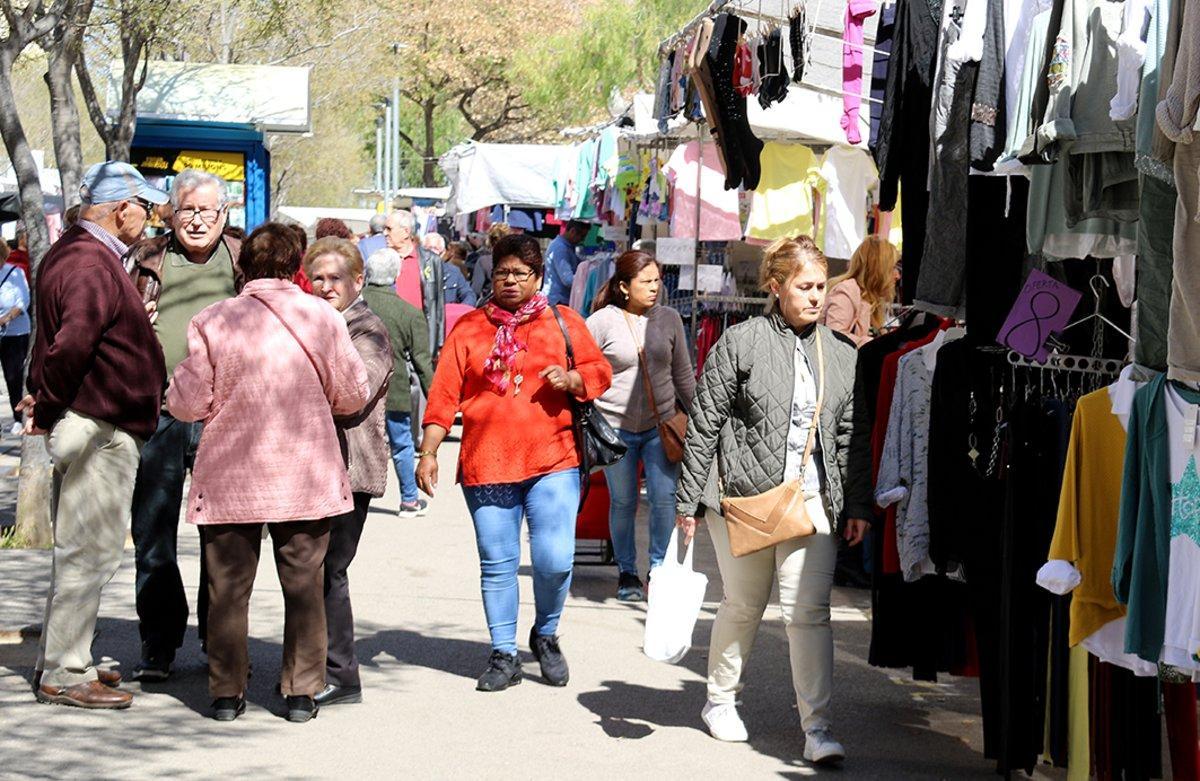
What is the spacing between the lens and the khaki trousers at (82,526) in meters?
7.05

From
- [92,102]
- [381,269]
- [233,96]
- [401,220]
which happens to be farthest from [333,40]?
[381,269]

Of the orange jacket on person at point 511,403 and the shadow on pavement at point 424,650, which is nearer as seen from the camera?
the orange jacket on person at point 511,403

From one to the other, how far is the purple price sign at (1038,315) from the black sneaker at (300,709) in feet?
10.3

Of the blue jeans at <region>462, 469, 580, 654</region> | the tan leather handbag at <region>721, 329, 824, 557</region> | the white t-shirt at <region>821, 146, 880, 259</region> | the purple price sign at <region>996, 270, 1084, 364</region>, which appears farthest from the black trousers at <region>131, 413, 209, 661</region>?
the white t-shirt at <region>821, 146, 880, 259</region>

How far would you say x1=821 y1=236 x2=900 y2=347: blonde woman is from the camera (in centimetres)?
984

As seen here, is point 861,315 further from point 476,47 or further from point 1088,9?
point 476,47

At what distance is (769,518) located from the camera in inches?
261

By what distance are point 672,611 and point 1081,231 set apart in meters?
2.14

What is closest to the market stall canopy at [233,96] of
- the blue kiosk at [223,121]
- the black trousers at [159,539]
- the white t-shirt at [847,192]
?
the blue kiosk at [223,121]

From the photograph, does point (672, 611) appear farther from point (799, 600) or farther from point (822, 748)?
point (822, 748)

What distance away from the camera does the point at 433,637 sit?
8883mm

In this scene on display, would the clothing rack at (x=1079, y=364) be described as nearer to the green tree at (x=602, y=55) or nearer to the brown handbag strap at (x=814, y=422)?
the brown handbag strap at (x=814, y=422)

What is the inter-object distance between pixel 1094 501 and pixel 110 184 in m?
4.25

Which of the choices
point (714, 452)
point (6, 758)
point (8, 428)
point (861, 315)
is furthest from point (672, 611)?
point (8, 428)
